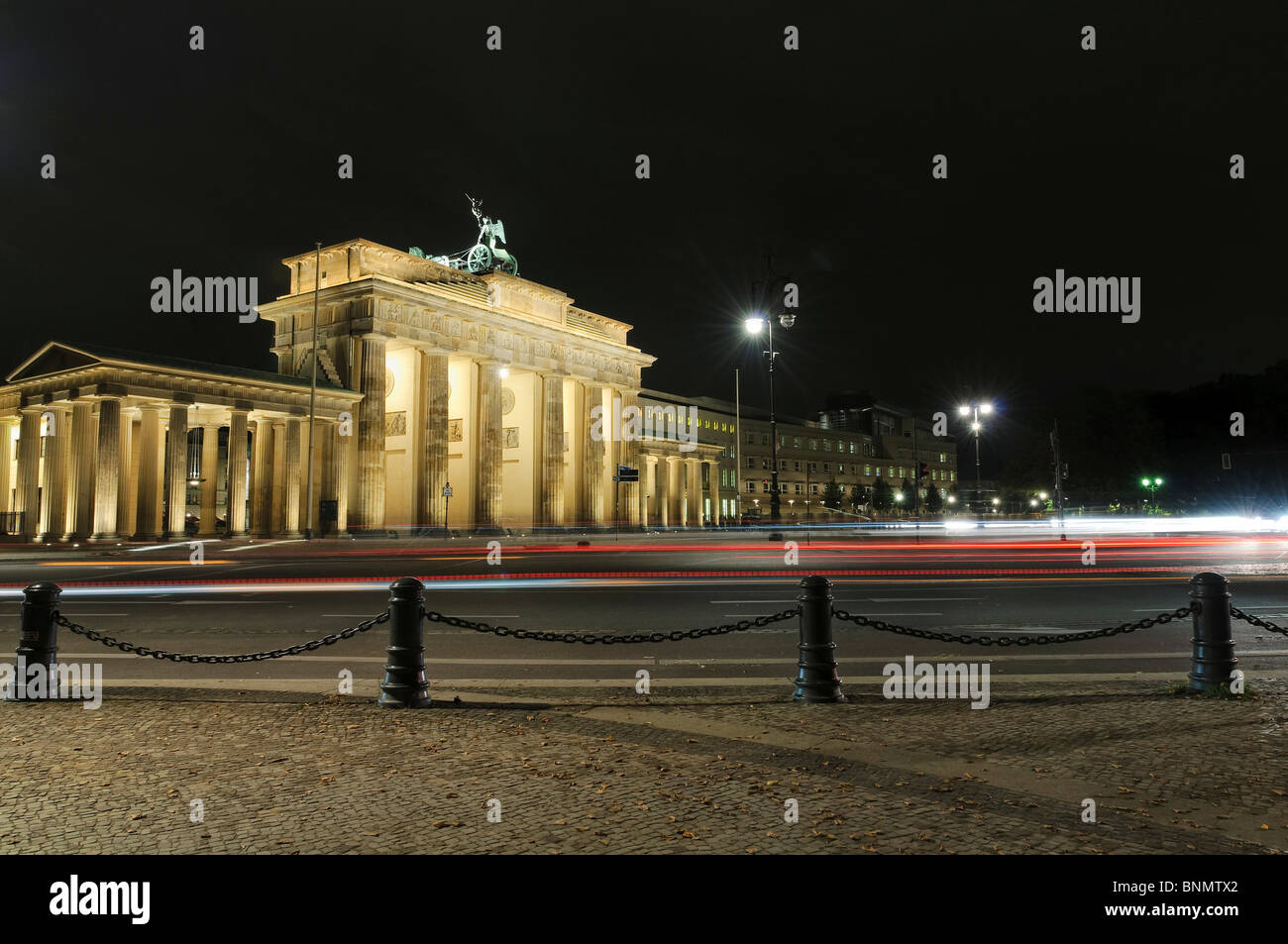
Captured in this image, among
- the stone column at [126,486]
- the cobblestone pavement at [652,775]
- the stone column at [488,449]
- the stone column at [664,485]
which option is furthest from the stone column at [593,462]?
the cobblestone pavement at [652,775]

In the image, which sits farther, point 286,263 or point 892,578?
point 286,263

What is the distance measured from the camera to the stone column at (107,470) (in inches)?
1598

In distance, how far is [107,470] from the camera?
4078cm

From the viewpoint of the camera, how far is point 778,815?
15.6 ft

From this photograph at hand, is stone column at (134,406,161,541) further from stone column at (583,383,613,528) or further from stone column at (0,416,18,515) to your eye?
stone column at (583,383,613,528)

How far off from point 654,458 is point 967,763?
71.3 m

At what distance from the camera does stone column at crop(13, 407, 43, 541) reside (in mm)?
44562

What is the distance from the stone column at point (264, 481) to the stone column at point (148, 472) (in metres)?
4.71

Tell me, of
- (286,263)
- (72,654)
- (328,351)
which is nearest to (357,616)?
(72,654)

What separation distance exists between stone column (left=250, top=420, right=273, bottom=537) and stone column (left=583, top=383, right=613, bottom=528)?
26516 millimetres

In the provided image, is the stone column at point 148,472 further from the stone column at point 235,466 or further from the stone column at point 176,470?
the stone column at point 235,466

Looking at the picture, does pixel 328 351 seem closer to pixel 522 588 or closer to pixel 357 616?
pixel 522 588

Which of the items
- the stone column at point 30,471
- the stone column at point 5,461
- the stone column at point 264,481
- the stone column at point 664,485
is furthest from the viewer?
the stone column at point 664,485
